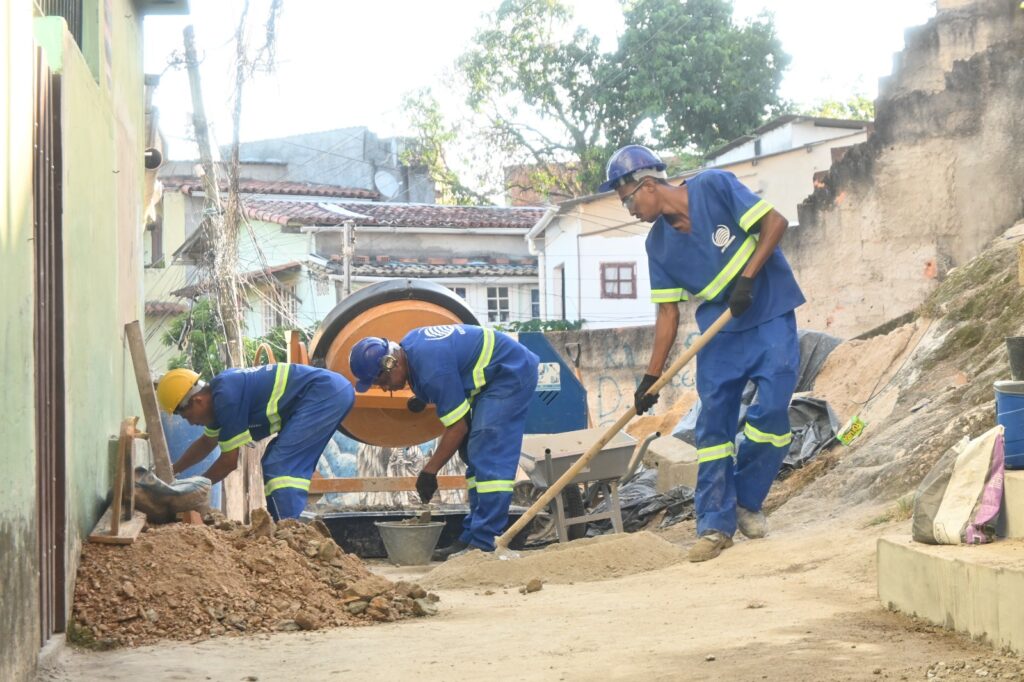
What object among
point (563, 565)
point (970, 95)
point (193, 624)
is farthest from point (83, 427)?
point (970, 95)

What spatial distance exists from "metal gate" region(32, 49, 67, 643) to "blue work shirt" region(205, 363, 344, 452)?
281cm

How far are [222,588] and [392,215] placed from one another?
86.6 ft

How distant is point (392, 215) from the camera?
31750 mm

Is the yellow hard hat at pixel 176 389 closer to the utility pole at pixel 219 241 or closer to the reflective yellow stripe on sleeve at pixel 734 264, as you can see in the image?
the reflective yellow stripe on sleeve at pixel 734 264

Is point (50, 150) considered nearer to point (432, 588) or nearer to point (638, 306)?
point (432, 588)

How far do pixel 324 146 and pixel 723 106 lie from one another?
1163 cm

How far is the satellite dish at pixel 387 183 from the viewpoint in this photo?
3925 centimetres

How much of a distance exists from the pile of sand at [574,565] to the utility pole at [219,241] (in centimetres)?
845

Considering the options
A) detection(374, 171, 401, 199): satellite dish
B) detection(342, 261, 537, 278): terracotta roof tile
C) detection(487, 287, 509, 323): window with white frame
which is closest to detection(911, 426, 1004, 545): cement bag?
detection(342, 261, 537, 278): terracotta roof tile

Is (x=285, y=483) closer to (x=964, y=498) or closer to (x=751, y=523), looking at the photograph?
(x=751, y=523)

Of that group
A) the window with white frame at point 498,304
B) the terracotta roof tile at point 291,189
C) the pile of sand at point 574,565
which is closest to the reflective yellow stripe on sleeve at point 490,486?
the pile of sand at point 574,565

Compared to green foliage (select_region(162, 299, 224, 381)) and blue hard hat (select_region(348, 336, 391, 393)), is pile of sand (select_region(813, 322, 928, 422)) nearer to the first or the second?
blue hard hat (select_region(348, 336, 391, 393))

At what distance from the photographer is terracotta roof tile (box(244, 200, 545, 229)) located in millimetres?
29422

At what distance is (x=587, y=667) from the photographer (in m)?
4.30
